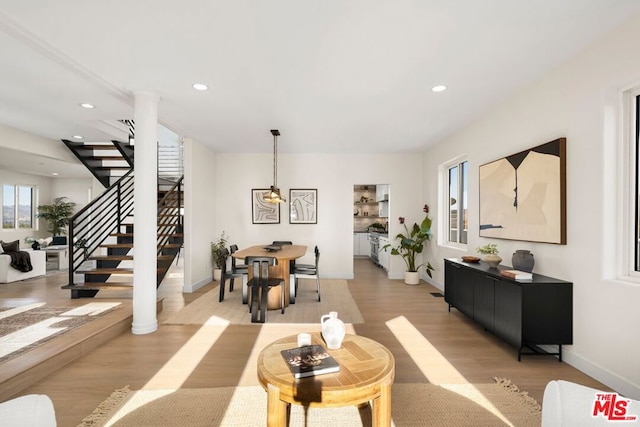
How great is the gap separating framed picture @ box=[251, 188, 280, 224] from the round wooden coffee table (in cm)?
509

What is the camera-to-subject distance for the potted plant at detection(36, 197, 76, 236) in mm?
9062

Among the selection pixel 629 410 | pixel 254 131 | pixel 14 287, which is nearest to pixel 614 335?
pixel 629 410

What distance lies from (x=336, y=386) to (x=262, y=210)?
219 inches

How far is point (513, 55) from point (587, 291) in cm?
215

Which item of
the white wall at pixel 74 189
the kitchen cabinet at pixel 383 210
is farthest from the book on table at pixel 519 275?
the white wall at pixel 74 189

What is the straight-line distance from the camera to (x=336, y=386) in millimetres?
1543

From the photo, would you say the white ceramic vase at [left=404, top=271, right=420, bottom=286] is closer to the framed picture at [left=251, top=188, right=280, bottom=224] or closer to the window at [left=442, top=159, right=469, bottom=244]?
the window at [left=442, top=159, right=469, bottom=244]

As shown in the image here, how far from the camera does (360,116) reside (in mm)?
4445

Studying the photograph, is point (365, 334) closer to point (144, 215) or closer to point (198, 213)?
point (144, 215)

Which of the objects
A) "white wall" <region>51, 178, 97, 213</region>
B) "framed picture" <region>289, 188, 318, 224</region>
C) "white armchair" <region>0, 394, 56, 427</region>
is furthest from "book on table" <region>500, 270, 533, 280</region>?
"white wall" <region>51, 178, 97, 213</region>

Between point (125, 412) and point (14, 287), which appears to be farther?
point (14, 287)

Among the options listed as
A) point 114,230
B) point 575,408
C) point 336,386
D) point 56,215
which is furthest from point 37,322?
point 56,215

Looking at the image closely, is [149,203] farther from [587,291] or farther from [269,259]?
[587,291]

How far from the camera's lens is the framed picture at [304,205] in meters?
6.87
